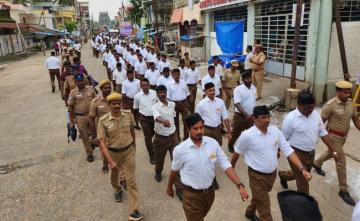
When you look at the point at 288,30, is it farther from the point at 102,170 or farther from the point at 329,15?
the point at 102,170

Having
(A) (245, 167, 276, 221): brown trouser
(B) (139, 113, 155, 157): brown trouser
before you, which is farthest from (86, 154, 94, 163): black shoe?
(A) (245, 167, 276, 221): brown trouser

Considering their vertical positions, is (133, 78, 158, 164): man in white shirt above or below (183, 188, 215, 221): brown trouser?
above

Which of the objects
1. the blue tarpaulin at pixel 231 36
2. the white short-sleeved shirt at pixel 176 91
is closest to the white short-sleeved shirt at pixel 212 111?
the white short-sleeved shirt at pixel 176 91

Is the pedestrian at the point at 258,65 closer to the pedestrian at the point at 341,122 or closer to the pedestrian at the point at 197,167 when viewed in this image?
the pedestrian at the point at 341,122

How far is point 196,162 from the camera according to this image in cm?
332

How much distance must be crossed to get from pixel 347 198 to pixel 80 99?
4.96m

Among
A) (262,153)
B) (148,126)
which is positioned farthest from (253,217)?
(148,126)

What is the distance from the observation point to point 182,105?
24.2 feet

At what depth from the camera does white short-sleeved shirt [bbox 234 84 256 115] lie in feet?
19.8

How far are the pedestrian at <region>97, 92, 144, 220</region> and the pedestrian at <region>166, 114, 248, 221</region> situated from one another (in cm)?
121

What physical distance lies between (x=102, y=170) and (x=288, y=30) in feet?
29.8

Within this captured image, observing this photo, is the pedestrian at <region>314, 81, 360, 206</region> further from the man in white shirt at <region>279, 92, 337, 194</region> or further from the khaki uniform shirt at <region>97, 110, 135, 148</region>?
the khaki uniform shirt at <region>97, 110, 135, 148</region>

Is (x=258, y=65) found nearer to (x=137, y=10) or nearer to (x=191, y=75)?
(x=191, y=75)

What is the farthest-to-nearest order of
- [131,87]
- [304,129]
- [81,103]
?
[131,87] < [81,103] < [304,129]
